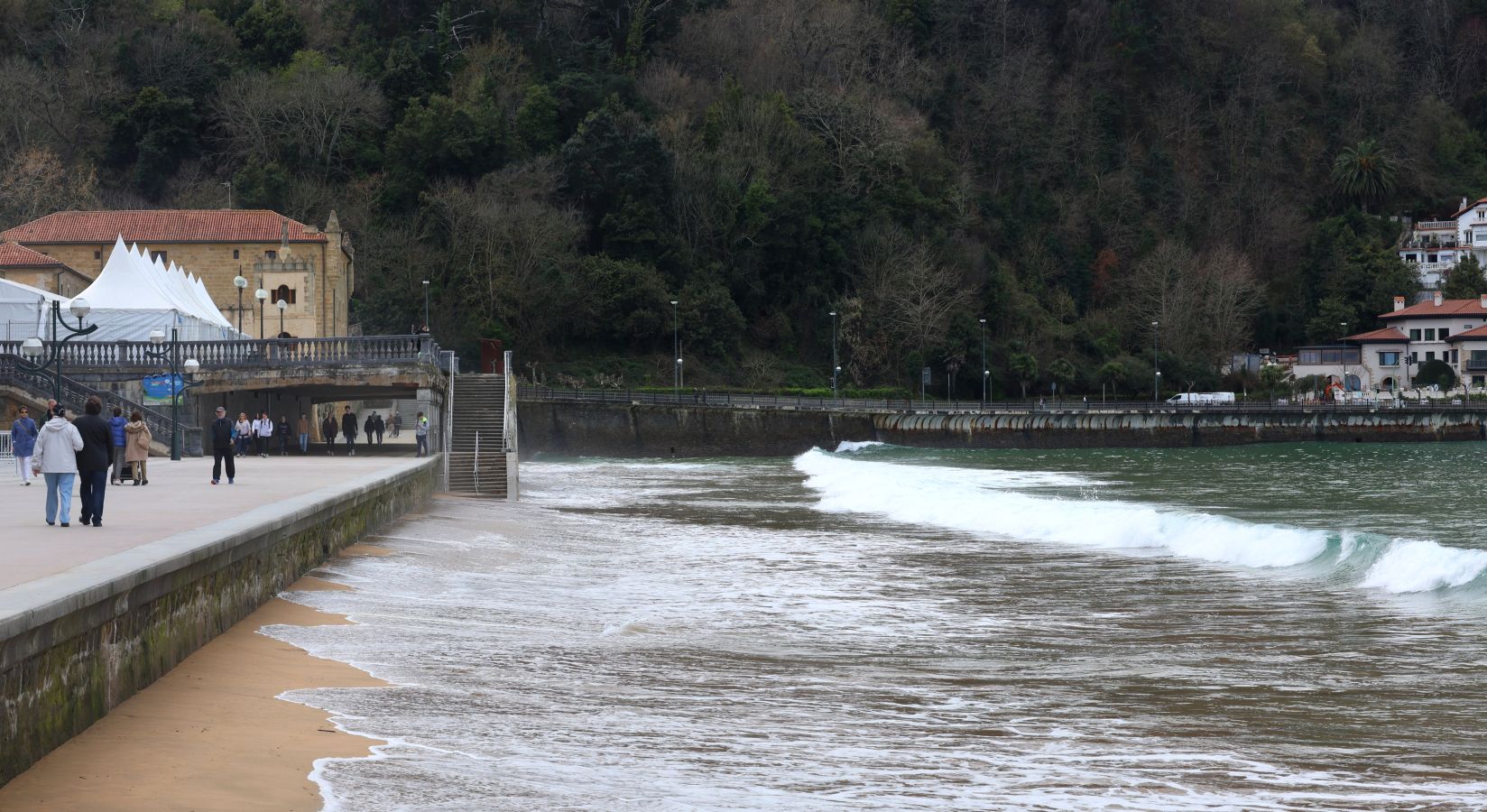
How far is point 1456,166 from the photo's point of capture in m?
120

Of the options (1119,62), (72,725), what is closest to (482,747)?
(72,725)

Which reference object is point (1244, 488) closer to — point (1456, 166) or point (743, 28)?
point (743, 28)

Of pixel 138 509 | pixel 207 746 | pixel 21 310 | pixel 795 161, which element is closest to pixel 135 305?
pixel 21 310

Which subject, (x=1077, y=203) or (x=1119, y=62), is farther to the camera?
(x=1119, y=62)

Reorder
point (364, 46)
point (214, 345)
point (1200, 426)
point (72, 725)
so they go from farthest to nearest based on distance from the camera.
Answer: point (364, 46), point (1200, 426), point (214, 345), point (72, 725)

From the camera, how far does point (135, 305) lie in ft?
150

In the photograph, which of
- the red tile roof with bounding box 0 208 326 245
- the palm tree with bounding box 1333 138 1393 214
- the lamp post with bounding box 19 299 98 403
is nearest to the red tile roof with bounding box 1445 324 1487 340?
the palm tree with bounding box 1333 138 1393 214

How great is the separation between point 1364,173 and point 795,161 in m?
49.2

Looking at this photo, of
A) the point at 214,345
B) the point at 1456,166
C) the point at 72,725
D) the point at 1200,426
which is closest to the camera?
the point at 72,725

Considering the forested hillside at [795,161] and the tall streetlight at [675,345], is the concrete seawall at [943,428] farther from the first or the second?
the forested hillside at [795,161]

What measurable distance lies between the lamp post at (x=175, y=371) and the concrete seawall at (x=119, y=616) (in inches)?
836

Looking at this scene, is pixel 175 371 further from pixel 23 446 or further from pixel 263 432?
pixel 23 446

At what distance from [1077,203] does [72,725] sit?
4228 inches

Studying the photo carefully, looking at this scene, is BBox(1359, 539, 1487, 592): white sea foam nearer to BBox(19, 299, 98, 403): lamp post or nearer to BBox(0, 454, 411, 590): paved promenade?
BBox(0, 454, 411, 590): paved promenade
